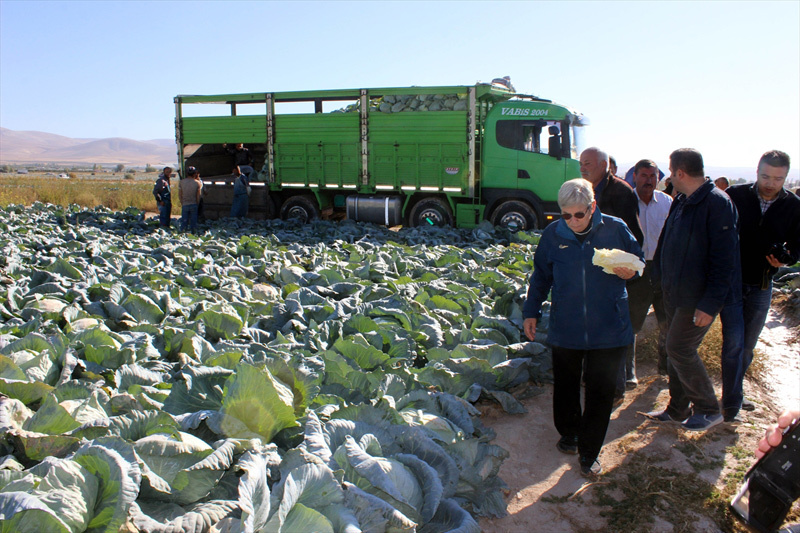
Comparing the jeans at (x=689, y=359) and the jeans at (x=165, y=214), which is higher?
the jeans at (x=165, y=214)

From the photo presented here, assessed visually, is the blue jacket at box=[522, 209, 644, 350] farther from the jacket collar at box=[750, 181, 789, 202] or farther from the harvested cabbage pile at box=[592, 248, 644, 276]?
the jacket collar at box=[750, 181, 789, 202]

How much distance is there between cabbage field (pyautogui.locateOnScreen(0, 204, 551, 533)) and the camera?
2215mm

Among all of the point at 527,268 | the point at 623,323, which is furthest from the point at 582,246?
the point at 527,268

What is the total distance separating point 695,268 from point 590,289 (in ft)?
2.88

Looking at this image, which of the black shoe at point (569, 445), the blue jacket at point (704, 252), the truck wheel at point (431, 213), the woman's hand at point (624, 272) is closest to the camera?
the woman's hand at point (624, 272)

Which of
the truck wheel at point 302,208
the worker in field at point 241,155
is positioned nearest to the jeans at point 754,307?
the truck wheel at point 302,208

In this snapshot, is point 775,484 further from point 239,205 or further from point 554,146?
point 239,205

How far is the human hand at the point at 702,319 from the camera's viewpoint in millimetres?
3748

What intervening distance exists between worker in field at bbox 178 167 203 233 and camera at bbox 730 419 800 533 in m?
12.7

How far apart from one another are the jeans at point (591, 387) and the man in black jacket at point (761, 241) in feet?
3.93

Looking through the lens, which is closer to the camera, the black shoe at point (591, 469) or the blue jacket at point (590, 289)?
the blue jacket at point (590, 289)

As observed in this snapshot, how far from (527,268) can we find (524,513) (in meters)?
5.12

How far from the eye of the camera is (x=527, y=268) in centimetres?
809

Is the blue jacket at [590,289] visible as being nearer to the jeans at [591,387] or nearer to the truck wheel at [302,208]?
the jeans at [591,387]
